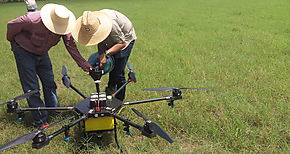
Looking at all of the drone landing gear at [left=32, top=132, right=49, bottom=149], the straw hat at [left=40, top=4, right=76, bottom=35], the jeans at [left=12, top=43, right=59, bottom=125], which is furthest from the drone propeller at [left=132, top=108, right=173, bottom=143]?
the jeans at [left=12, top=43, right=59, bottom=125]

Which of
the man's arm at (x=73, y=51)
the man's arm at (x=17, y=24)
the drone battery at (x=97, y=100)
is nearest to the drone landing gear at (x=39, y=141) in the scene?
the drone battery at (x=97, y=100)

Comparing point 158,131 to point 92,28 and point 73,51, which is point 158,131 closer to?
point 92,28

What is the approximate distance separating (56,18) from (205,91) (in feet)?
9.02

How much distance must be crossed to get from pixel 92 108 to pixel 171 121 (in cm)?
121

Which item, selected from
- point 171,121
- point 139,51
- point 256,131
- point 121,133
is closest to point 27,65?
point 121,133

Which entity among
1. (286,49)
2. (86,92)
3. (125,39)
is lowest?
(86,92)

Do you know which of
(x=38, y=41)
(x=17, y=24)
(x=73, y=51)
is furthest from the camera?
(x=73, y=51)

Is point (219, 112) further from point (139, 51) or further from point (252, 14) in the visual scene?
point (252, 14)

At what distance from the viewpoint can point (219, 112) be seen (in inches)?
161

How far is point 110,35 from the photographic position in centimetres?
367

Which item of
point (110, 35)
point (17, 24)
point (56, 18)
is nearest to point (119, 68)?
point (110, 35)

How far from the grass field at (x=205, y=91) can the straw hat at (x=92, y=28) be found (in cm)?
122

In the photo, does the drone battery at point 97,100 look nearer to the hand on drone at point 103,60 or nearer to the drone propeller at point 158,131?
the hand on drone at point 103,60

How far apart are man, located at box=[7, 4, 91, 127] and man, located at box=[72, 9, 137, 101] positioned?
0.62 ft
